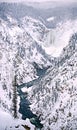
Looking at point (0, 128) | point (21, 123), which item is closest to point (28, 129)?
point (21, 123)

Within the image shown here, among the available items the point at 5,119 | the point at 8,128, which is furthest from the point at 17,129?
the point at 5,119

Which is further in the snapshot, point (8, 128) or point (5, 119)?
point (5, 119)

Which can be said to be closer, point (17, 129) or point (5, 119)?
point (17, 129)

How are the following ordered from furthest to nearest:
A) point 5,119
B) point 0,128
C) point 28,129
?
1. point 5,119
2. point 28,129
3. point 0,128

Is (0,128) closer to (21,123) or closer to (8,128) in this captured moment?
(8,128)

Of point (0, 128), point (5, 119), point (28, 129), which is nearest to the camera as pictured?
point (0, 128)

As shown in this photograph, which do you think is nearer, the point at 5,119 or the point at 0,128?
the point at 0,128

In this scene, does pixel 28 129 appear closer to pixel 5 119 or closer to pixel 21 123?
pixel 21 123

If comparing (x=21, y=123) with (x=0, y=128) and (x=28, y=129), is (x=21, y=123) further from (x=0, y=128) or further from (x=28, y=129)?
(x=0, y=128)

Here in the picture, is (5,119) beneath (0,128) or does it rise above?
above
